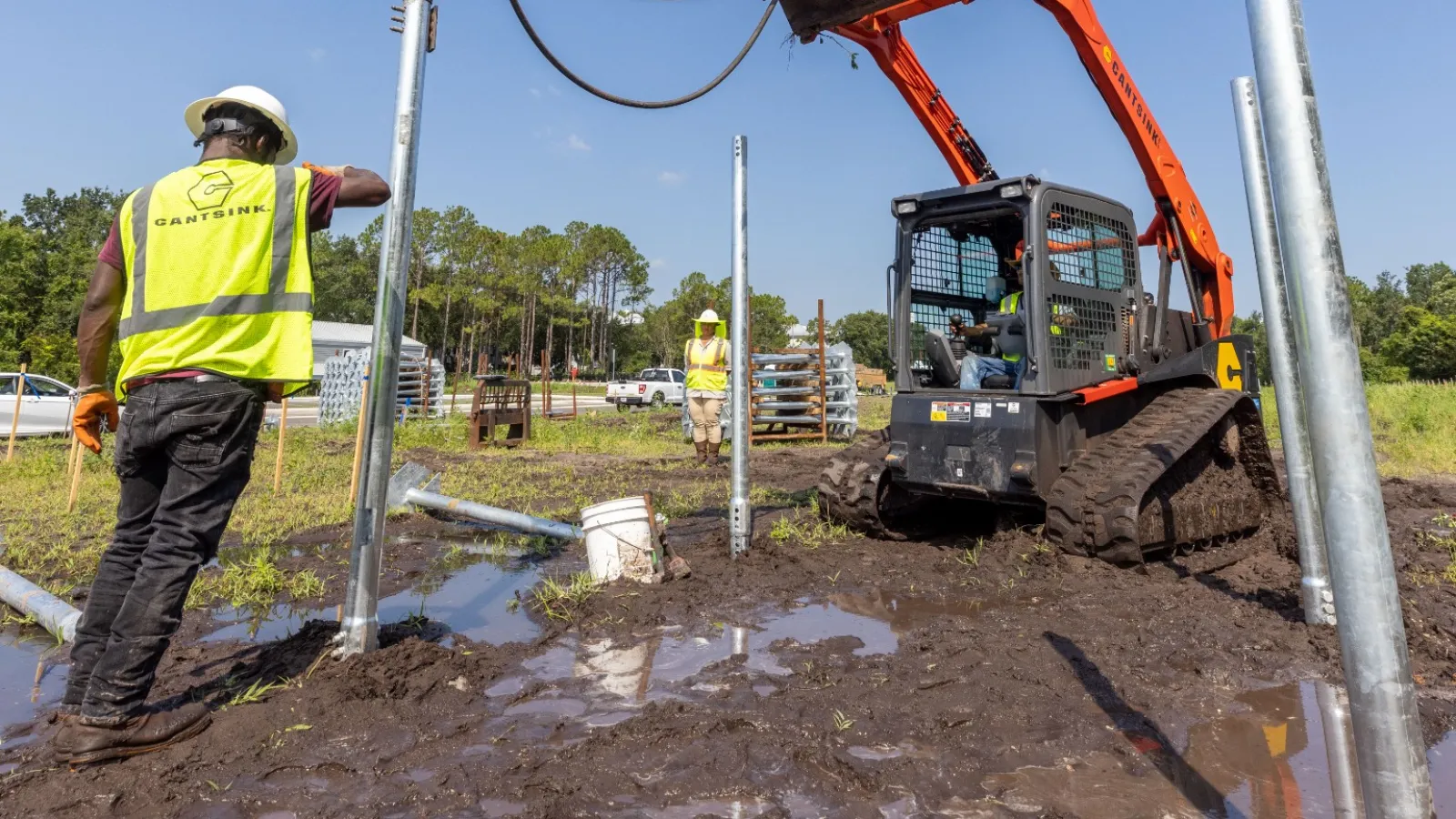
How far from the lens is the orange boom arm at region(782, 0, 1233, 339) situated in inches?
230

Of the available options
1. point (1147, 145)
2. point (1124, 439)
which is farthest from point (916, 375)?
point (1147, 145)

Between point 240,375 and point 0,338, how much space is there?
35.1 m

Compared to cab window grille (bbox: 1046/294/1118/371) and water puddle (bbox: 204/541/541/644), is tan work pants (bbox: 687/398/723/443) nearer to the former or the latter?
water puddle (bbox: 204/541/541/644)

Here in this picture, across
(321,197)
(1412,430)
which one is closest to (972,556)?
(321,197)

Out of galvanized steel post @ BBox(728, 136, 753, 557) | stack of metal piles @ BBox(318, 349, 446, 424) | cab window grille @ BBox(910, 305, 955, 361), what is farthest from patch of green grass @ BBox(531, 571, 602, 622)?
stack of metal piles @ BBox(318, 349, 446, 424)

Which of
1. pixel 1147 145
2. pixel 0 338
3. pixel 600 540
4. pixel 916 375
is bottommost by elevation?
pixel 600 540

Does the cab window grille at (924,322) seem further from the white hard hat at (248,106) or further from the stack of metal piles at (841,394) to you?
the stack of metal piles at (841,394)

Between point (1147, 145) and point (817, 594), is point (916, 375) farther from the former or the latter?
point (1147, 145)

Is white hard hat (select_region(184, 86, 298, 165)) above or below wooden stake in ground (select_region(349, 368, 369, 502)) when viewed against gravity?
above

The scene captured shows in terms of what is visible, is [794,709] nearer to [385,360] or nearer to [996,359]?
[385,360]

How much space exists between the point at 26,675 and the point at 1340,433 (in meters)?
4.66

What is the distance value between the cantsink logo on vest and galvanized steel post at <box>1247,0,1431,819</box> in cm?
306

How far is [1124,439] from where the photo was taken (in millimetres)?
5660

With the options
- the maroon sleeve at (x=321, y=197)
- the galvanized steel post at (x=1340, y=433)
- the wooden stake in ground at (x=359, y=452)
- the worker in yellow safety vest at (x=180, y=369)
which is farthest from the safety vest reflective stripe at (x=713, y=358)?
the galvanized steel post at (x=1340, y=433)
